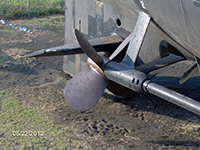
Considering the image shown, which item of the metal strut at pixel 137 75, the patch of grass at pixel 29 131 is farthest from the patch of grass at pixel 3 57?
the metal strut at pixel 137 75

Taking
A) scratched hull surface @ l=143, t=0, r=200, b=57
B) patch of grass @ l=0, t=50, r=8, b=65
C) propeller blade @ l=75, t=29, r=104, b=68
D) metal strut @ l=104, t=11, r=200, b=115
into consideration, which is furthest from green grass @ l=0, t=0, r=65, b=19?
scratched hull surface @ l=143, t=0, r=200, b=57

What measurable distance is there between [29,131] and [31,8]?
843 centimetres

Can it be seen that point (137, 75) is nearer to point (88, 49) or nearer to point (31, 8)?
point (88, 49)

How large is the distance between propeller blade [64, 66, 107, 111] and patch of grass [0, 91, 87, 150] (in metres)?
0.52

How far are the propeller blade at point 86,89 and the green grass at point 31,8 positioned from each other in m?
7.35

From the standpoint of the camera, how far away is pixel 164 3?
458cm

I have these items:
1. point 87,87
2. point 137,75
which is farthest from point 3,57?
point 137,75

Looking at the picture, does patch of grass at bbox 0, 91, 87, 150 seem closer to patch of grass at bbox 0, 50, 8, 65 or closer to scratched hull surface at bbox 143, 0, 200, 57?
scratched hull surface at bbox 143, 0, 200, 57

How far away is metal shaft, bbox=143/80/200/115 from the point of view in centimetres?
419

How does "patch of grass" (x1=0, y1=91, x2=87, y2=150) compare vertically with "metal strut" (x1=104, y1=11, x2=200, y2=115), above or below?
below

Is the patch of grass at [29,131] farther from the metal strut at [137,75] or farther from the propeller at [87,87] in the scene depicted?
the metal strut at [137,75]

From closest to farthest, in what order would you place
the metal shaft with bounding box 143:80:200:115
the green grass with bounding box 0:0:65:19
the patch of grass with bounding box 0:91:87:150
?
the metal shaft with bounding box 143:80:200:115 < the patch of grass with bounding box 0:91:87:150 < the green grass with bounding box 0:0:65:19

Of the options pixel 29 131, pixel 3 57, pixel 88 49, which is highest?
pixel 88 49

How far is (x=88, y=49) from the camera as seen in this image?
526 centimetres
